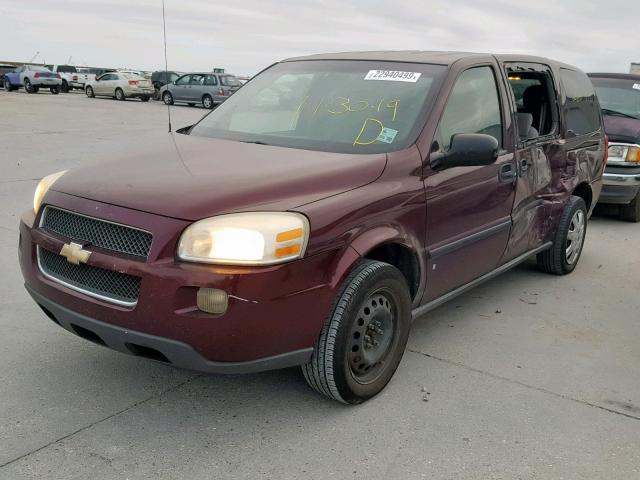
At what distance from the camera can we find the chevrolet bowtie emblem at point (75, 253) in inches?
109

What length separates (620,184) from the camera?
25.0ft

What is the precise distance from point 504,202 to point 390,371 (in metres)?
1.49

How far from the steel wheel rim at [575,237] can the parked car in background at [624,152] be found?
238 centimetres

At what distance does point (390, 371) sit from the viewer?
132 inches

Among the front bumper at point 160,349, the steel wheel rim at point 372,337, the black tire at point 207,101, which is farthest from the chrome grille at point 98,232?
the black tire at point 207,101

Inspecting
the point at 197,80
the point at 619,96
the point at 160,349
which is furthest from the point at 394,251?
the point at 197,80

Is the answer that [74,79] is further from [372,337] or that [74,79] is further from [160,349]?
[160,349]

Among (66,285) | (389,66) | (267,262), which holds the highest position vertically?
(389,66)

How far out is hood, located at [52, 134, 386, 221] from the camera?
2.71 meters

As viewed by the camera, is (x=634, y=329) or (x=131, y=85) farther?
(x=131, y=85)

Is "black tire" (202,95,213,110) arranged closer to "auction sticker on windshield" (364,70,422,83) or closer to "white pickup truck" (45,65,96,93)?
"white pickup truck" (45,65,96,93)

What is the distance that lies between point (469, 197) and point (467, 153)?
41cm

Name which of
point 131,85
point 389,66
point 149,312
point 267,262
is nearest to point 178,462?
point 149,312

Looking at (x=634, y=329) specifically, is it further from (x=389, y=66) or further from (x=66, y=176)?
(x=66, y=176)
